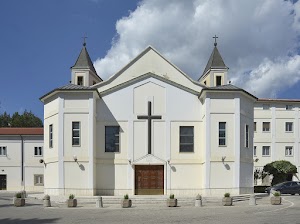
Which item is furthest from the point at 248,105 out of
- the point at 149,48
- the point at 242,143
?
the point at 149,48

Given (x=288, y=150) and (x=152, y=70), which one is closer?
(x=152, y=70)

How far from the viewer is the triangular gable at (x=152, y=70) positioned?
129 feet

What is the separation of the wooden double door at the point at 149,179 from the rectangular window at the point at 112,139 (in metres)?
2.39

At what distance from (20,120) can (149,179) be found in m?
57.9

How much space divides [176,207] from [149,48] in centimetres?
1690

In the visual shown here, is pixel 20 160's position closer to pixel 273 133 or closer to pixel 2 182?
pixel 2 182

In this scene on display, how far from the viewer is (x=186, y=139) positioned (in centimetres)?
3650

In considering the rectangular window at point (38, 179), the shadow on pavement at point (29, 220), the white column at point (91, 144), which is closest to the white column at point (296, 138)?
the rectangular window at point (38, 179)

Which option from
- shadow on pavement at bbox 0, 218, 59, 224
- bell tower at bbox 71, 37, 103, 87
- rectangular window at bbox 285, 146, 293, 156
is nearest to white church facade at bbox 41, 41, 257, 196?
bell tower at bbox 71, 37, 103, 87

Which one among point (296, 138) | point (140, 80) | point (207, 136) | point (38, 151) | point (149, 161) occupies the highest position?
point (140, 80)

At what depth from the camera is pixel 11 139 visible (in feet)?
182

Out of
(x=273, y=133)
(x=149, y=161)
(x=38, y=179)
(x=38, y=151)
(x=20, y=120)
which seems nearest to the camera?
(x=149, y=161)

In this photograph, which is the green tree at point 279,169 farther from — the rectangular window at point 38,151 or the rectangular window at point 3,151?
the rectangular window at point 3,151

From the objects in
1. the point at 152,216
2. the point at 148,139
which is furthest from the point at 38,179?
the point at 152,216
